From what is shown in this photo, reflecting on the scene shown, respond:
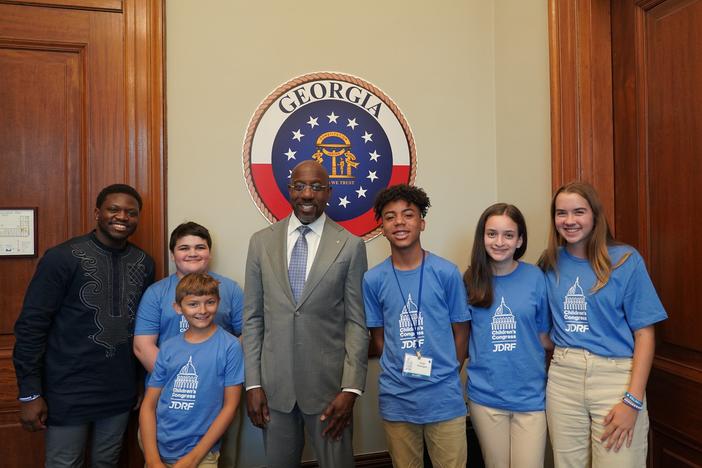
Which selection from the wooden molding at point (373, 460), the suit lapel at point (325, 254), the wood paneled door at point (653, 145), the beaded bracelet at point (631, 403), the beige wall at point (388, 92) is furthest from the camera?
the wooden molding at point (373, 460)

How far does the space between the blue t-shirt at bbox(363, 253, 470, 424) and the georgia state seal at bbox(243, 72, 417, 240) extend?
75cm

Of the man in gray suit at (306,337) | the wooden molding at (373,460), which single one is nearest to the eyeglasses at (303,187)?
the man in gray suit at (306,337)

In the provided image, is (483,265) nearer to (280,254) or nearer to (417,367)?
(417,367)

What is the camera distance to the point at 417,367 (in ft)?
5.53

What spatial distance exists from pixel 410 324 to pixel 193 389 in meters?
0.80

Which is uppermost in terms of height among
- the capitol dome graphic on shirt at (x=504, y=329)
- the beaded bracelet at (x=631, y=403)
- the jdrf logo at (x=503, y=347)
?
the capitol dome graphic on shirt at (x=504, y=329)

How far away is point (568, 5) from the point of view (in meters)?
2.05

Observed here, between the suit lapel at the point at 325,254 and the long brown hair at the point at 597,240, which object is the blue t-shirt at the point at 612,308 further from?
the suit lapel at the point at 325,254

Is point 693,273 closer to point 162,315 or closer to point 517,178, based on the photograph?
point 517,178

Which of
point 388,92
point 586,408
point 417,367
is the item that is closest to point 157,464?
point 417,367

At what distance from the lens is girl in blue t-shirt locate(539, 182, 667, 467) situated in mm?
1485

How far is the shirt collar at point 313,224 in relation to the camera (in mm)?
1882

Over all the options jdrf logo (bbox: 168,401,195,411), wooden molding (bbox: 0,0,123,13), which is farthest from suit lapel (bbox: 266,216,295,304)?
wooden molding (bbox: 0,0,123,13)

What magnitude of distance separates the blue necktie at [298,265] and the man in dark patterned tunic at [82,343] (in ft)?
2.20
